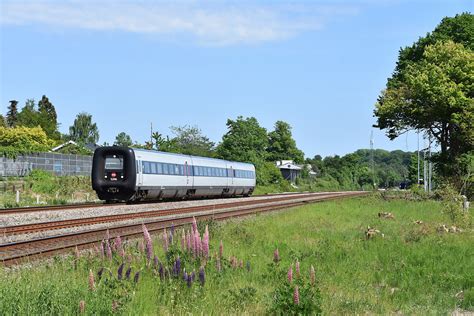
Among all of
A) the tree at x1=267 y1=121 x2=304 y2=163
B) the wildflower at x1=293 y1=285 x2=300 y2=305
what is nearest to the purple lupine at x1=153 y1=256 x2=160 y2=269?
the wildflower at x1=293 y1=285 x2=300 y2=305

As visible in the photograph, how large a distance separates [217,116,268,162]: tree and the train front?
6406 centimetres

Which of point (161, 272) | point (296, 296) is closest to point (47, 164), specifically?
point (161, 272)

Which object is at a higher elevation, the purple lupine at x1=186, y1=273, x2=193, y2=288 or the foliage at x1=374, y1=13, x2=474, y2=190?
the foliage at x1=374, y1=13, x2=474, y2=190

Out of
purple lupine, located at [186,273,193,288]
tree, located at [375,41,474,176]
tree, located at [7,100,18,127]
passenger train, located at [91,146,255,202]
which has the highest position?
tree, located at [7,100,18,127]

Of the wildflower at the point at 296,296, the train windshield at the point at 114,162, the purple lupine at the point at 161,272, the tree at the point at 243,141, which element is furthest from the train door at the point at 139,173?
the tree at the point at 243,141

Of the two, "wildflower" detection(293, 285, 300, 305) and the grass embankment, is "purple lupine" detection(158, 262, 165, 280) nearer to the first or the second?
the grass embankment

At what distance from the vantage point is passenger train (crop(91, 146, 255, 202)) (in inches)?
1231

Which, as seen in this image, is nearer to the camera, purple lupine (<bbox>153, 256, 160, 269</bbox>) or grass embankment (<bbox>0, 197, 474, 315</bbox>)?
grass embankment (<bbox>0, 197, 474, 315</bbox>)

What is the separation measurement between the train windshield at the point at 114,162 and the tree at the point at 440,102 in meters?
17.9

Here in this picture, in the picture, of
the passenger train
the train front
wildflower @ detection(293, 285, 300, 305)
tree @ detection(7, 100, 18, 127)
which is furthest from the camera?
tree @ detection(7, 100, 18, 127)

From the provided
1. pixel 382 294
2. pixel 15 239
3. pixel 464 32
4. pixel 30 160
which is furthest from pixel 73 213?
pixel 464 32

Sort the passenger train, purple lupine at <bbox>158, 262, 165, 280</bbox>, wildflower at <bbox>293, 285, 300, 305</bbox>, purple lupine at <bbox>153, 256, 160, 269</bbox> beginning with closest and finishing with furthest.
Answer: wildflower at <bbox>293, 285, 300, 305</bbox>, purple lupine at <bbox>158, 262, 165, 280</bbox>, purple lupine at <bbox>153, 256, 160, 269</bbox>, the passenger train

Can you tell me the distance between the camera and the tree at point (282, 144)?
148000mm

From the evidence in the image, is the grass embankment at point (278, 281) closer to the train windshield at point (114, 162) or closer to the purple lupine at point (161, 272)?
the purple lupine at point (161, 272)
